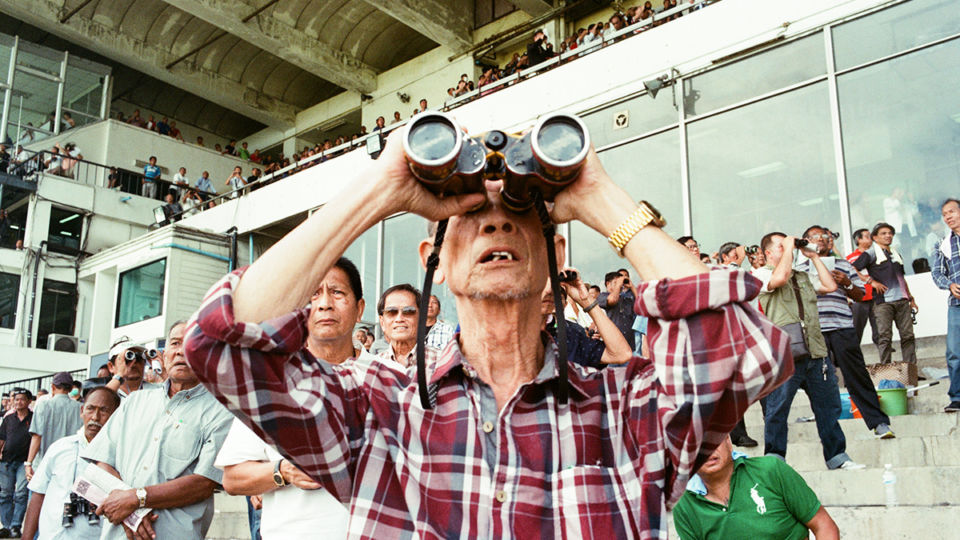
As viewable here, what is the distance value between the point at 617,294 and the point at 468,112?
8219mm

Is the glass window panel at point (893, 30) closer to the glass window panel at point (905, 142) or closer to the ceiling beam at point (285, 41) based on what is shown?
the glass window panel at point (905, 142)

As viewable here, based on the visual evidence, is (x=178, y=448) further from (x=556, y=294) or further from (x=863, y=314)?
(x=863, y=314)

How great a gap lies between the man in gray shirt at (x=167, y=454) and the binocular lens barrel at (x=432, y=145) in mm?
2347

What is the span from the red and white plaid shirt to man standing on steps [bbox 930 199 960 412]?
17.2ft


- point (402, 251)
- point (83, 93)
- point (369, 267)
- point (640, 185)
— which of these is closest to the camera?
point (640, 185)

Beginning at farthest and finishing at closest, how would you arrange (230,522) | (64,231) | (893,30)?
(64,231)
(893,30)
(230,522)

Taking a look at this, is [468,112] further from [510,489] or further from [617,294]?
[510,489]

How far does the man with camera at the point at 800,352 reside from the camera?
5.46 metres

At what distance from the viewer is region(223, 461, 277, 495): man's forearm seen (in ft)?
9.47

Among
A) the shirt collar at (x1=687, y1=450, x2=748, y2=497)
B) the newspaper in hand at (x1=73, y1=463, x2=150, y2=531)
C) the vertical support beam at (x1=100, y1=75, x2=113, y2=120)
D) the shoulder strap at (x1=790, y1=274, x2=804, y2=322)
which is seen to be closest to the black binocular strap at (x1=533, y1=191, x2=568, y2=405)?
the shirt collar at (x1=687, y1=450, x2=748, y2=497)

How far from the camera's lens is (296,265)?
1706 millimetres

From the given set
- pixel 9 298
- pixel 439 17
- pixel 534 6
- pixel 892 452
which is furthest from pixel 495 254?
pixel 9 298

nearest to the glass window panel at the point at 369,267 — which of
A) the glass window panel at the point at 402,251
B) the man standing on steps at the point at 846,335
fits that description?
the glass window panel at the point at 402,251

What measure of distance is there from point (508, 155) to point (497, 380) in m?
0.51
